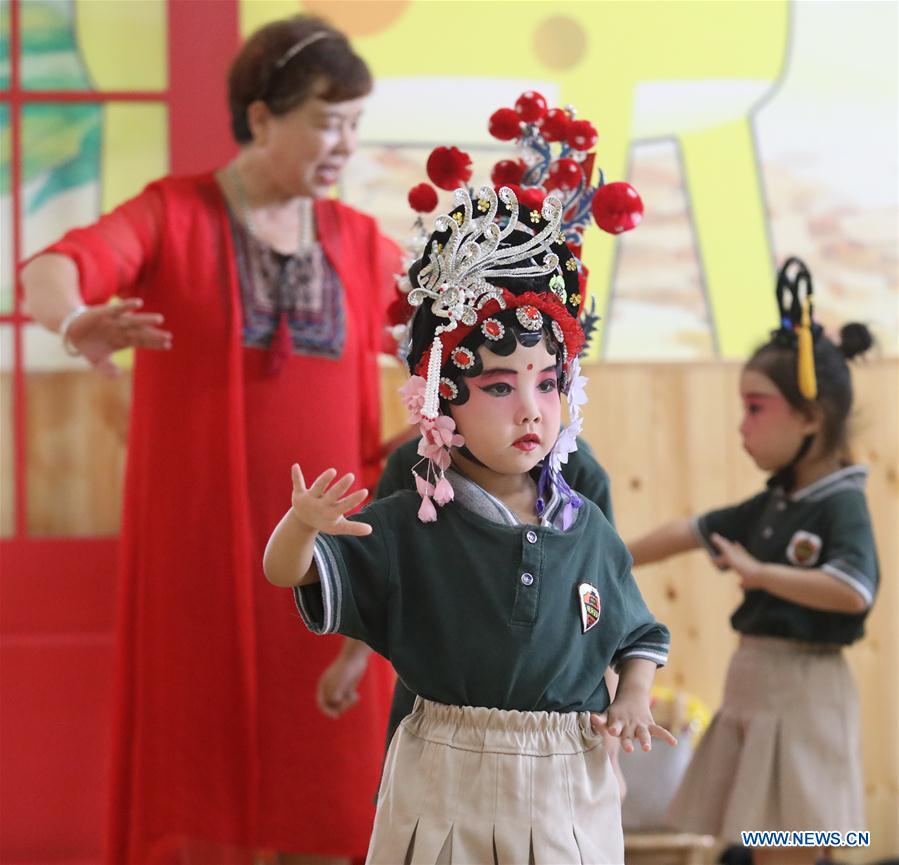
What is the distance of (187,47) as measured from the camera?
237 centimetres

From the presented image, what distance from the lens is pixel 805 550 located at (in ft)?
6.91

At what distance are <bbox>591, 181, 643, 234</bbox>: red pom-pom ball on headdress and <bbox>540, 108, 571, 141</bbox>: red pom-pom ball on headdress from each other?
0.24 m

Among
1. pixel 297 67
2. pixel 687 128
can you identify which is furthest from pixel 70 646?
pixel 687 128

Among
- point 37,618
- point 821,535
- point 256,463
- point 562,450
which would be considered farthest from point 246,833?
point 821,535

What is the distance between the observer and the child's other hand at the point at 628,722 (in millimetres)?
1280

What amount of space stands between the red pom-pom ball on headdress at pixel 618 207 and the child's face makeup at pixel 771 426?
2.60ft

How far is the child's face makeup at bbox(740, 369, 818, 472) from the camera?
217 centimetres

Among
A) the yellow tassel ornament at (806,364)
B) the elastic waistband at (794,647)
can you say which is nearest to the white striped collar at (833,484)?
the yellow tassel ornament at (806,364)

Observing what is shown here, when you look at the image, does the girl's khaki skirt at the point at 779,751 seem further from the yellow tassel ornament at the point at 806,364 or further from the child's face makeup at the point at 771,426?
the yellow tassel ornament at the point at 806,364

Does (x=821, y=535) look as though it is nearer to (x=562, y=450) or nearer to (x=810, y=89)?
(x=562, y=450)

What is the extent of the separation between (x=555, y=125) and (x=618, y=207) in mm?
279

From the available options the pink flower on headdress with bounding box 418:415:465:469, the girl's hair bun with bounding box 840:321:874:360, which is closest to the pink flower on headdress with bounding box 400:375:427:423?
the pink flower on headdress with bounding box 418:415:465:469

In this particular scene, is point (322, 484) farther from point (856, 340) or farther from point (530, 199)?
point (856, 340)

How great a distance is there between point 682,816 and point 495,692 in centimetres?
106
